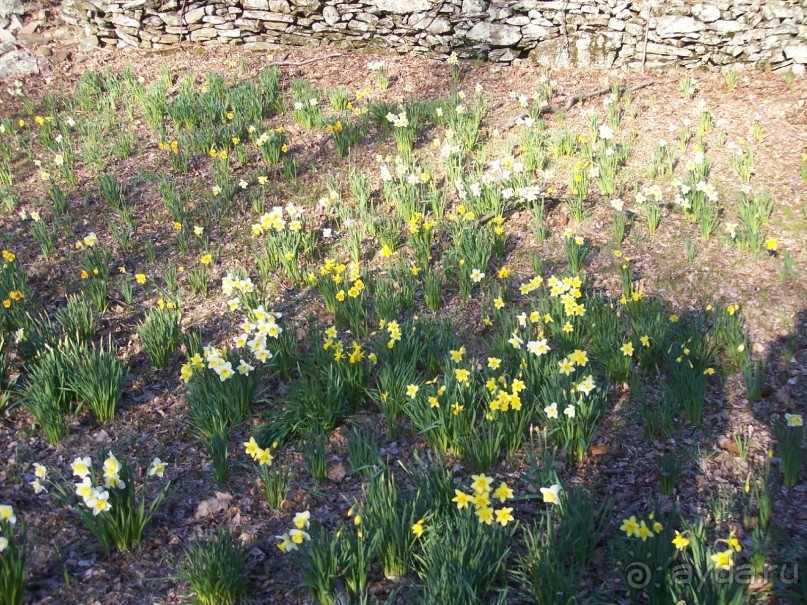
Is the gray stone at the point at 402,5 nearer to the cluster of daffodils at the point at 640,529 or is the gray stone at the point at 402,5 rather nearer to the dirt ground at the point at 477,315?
the dirt ground at the point at 477,315

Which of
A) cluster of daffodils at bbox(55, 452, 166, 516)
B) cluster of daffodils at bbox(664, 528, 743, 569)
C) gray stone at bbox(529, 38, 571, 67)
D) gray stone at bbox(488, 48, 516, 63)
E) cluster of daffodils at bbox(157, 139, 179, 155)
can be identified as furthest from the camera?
gray stone at bbox(488, 48, 516, 63)

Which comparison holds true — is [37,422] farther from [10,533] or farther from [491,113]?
[491,113]

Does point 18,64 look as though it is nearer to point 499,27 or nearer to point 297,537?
point 499,27

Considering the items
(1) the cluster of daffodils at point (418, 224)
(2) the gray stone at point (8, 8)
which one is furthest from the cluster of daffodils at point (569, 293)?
(2) the gray stone at point (8, 8)

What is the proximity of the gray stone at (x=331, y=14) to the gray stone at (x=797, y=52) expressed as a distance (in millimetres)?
4737

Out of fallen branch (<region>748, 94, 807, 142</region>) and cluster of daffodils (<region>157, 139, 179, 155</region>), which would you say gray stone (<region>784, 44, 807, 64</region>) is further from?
cluster of daffodils (<region>157, 139, 179, 155</region>)

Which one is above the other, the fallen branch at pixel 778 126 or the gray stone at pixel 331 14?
A: the gray stone at pixel 331 14

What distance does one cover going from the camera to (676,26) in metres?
6.74

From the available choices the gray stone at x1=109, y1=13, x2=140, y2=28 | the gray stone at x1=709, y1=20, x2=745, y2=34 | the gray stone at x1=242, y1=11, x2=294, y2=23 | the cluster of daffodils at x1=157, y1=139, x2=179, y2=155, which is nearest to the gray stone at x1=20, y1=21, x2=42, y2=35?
the gray stone at x1=109, y1=13, x2=140, y2=28

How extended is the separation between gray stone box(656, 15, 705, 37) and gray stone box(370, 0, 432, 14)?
2.46 m

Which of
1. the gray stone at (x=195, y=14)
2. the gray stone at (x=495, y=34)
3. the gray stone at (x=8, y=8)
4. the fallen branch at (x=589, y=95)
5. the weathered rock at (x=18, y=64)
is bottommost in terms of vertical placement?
the fallen branch at (x=589, y=95)

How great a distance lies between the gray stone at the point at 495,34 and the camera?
7.28 metres

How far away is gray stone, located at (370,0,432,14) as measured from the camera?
24.2 feet

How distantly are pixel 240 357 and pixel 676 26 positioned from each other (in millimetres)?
5770
